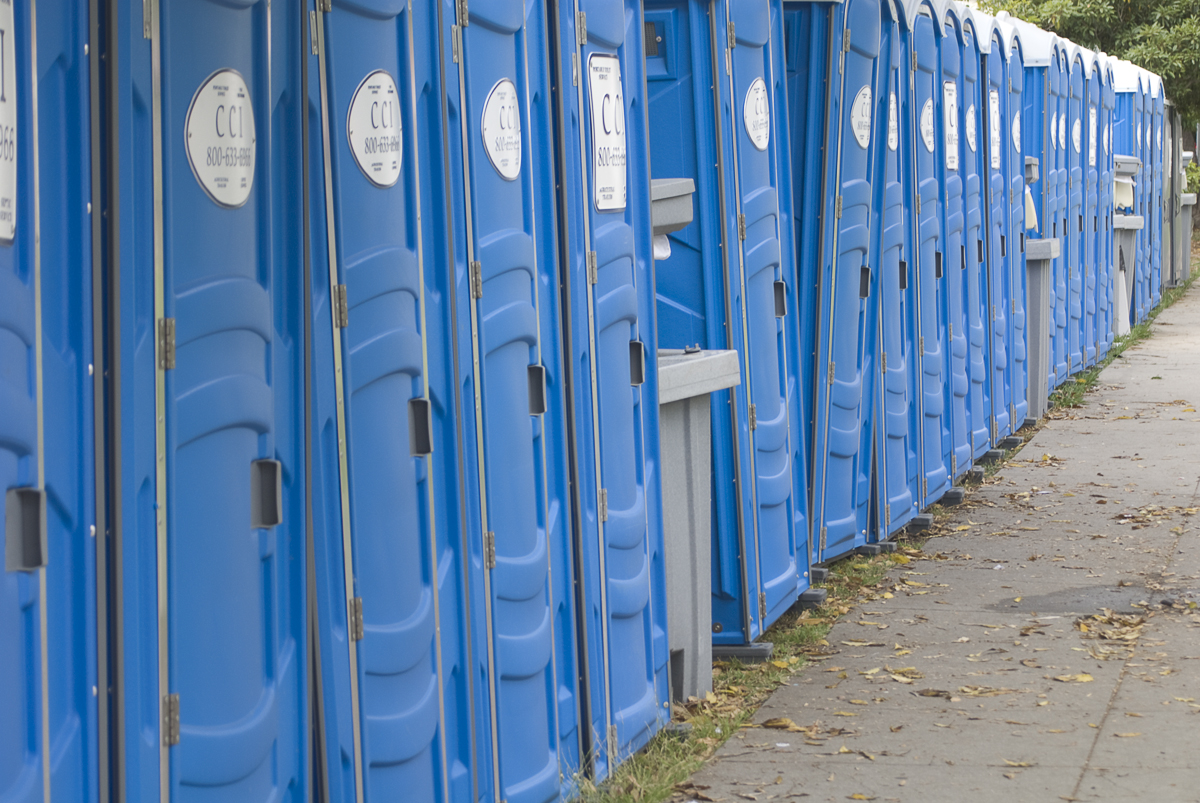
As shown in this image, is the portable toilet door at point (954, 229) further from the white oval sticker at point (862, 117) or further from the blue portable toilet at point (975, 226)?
the white oval sticker at point (862, 117)

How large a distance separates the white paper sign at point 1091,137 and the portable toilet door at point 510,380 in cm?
1068

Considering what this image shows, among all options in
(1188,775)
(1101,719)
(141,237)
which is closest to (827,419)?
(1101,719)

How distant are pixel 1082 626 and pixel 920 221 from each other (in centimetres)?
255

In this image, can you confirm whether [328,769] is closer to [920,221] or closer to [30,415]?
[30,415]

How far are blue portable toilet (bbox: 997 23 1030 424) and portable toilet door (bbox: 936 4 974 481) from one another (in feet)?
4.31

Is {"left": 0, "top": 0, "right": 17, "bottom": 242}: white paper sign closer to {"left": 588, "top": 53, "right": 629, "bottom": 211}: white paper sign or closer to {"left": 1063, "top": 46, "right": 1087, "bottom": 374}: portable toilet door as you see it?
{"left": 588, "top": 53, "right": 629, "bottom": 211}: white paper sign

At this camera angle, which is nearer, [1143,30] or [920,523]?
[920,523]

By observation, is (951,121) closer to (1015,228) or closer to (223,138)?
(1015,228)

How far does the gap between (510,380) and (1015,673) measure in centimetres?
250

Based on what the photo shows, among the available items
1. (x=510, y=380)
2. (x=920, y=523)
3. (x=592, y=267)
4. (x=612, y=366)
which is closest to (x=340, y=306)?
(x=510, y=380)

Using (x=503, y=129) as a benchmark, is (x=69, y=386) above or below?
below

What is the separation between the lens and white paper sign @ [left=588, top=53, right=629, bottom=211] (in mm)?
4203

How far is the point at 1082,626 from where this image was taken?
19.5 feet

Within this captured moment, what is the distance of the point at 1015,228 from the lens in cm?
1021
